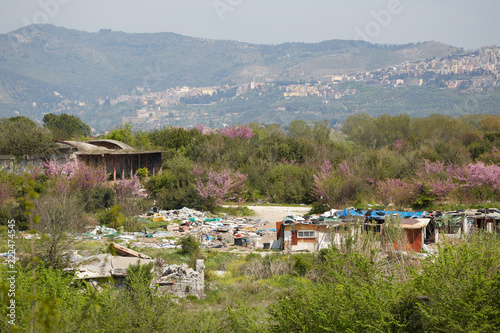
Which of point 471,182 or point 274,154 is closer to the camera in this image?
point 471,182

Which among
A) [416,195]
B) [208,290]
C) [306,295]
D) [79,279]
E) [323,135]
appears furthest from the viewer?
[323,135]

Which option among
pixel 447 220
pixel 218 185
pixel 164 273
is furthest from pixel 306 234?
pixel 218 185

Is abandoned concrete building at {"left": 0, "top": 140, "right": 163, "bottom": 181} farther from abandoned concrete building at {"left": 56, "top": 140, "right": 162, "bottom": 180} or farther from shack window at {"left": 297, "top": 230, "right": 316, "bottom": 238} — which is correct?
shack window at {"left": 297, "top": 230, "right": 316, "bottom": 238}

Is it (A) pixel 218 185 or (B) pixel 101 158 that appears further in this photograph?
(B) pixel 101 158

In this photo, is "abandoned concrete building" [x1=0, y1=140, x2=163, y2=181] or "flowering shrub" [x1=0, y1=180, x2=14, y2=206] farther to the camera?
"abandoned concrete building" [x1=0, y1=140, x2=163, y2=181]

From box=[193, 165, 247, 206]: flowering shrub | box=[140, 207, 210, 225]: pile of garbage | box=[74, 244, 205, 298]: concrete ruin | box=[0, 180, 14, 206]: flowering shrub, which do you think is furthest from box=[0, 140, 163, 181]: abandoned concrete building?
box=[74, 244, 205, 298]: concrete ruin

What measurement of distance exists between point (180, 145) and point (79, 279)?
30.0m

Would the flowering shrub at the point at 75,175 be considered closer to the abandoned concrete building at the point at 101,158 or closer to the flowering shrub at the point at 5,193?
the abandoned concrete building at the point at 101,158

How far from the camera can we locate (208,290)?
1245 cm

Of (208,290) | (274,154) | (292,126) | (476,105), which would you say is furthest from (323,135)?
(476,105)

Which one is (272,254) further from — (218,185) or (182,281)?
(218,185)

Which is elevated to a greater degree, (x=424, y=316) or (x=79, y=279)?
(x=424, y=316)

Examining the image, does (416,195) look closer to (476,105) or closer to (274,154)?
(274,154)

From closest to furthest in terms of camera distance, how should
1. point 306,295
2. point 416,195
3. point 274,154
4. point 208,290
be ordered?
1. point 306,295
2. point 208,290
3. point 416,195
4. point 274,154
